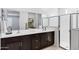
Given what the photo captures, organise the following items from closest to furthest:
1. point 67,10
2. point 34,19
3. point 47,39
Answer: point 67,10 → point 34,19 → point 47,39

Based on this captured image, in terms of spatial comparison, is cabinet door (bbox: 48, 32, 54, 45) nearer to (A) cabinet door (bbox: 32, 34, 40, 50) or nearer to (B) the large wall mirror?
(A) cabinet door (bbox: 32, 34, 40, 50)

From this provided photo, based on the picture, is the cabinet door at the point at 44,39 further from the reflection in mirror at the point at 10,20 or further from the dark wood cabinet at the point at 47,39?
the reflection in mirror at the point at 10,20

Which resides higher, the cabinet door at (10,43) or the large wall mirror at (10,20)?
the large wall mirror at (10,20)

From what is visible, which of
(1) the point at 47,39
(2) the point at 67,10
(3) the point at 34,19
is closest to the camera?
(2) the point at 67,10

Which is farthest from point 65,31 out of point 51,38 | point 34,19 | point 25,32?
point 25,32

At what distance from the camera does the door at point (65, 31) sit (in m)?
1.32

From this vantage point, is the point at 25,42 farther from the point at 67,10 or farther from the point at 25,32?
the point at 67,10

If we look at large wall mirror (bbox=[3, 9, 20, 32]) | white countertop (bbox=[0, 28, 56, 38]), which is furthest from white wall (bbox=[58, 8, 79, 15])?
large wall mirror (bbox=[3, 9, 20, 32])

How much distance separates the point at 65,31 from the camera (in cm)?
132

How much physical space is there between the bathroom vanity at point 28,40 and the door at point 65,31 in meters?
0.14

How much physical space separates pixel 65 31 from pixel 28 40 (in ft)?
2.00

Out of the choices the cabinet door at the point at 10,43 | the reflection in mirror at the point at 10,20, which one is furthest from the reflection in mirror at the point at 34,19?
the cabinet door at the point at 10,43

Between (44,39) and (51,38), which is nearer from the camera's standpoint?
(51,38)

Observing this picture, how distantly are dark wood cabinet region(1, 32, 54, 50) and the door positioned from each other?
150 mm
